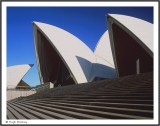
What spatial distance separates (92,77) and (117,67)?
201 centimetres

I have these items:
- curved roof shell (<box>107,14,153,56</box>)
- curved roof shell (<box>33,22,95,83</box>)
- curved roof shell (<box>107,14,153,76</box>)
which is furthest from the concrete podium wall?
curved roof shell (<box>107,14,153,56</box>)

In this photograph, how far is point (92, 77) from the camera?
1677 centimetres

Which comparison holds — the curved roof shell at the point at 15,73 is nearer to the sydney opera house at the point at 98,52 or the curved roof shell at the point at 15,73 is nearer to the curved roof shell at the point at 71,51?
the sydney opera house at the point at 98,52

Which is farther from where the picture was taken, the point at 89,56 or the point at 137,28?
the point at 89,56

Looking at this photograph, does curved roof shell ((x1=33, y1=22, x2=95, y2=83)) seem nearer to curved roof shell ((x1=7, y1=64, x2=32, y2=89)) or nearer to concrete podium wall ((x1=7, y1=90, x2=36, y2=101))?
concrete podium wall ((x1=7, y1=90, x2=36, y2=101))

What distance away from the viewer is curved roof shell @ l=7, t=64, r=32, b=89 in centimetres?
2052

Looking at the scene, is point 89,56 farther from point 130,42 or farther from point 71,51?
point 130,42

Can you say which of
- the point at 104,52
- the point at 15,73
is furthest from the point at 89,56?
the point at 15,73

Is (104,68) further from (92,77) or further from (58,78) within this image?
(58,78)

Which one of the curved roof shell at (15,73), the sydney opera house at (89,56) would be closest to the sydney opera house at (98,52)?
the sydney opera house at (89,56)

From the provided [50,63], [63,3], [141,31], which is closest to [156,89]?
[63,3]

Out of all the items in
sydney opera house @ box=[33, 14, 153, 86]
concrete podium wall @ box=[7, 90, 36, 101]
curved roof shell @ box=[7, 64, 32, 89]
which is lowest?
concrete podium wall @ box=[7, 90, 36, 101]

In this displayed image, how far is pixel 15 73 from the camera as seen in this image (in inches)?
840

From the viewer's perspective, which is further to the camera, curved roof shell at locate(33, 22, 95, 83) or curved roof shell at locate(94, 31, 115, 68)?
curved roof shell at locate(94, 31, 115, 68)
